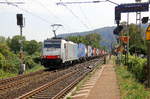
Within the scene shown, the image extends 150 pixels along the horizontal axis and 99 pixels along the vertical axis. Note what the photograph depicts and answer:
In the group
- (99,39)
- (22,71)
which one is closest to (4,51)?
(22,71)

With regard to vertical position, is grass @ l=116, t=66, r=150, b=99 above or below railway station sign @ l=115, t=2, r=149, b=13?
below

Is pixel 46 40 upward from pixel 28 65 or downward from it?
upward

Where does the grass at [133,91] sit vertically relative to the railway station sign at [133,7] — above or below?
below

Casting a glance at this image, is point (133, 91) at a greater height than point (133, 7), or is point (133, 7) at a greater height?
point (133, 7)

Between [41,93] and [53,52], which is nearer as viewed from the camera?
[41,93]

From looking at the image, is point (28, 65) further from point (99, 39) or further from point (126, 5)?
point (99, 39)

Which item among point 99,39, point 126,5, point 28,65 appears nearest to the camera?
point 126,5

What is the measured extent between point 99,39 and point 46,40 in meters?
134

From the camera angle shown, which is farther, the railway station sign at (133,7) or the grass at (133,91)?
the railway station sign at (133,7)

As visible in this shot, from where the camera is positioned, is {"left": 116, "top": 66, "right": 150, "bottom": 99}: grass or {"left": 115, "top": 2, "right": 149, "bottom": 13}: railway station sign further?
{"left": 115, "top": 2, "right": 149, "bottom": 13}: railway station sign

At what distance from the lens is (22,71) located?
113 feet

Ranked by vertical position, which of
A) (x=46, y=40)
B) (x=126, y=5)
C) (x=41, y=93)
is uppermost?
(x=126, y=5)

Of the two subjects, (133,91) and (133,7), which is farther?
(133,7)

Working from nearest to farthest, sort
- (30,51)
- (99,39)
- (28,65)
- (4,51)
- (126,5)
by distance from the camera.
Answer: (126,5) → (28,65) → (4,51) → (30,51) → (99,39)
